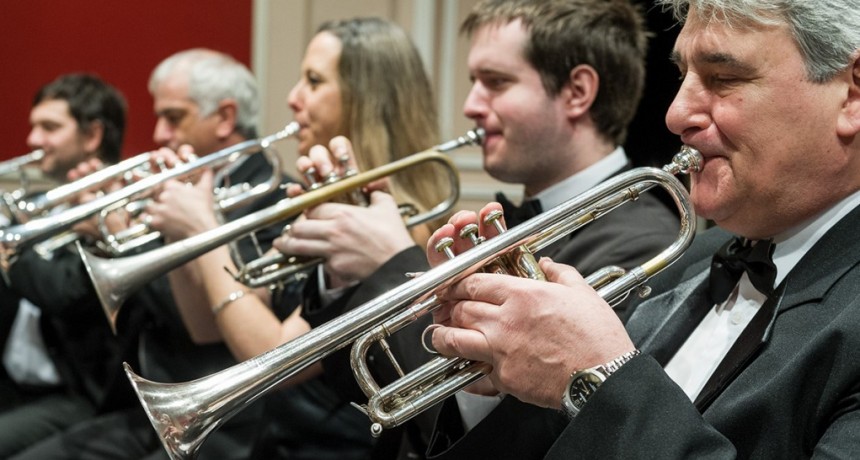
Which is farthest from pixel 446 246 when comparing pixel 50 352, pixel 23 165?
pixel 23 165

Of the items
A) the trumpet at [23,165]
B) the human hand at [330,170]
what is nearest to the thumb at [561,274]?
the human hand at [330,170]

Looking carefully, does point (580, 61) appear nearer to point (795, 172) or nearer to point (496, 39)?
point (496, 39)

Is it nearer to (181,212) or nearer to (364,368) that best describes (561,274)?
(364,368)

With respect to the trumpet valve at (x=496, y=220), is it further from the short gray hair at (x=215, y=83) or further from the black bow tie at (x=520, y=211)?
the short gray hair at (x=215, y=83)

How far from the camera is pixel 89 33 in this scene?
4.68 meters

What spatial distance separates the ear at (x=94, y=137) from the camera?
4.30m

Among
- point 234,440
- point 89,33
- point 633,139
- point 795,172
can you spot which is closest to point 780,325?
point 795,172

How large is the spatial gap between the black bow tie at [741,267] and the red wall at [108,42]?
127 inches

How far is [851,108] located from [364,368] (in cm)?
78

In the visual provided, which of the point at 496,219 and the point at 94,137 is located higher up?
the point at 94,137

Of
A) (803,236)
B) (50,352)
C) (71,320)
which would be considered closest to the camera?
(803,236)

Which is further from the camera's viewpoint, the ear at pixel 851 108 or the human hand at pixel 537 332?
the ear at pixel 851 108

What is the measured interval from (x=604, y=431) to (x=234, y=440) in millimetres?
1693

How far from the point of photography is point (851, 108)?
1416 mm
